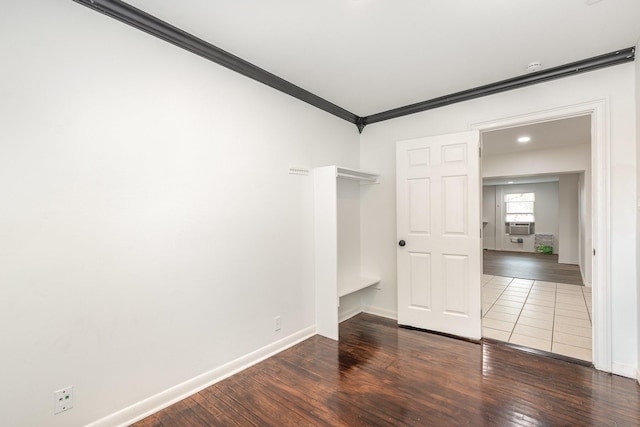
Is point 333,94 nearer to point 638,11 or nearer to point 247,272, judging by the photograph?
point 247,272

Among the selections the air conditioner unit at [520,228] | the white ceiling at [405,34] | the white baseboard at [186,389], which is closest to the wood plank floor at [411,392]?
the white baseboard at [186,389]

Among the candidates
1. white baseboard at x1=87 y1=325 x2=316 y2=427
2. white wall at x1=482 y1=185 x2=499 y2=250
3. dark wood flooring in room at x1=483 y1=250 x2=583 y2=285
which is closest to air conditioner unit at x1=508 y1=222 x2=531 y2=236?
white wall at x1=482 y1=185 x2=499 y2=250

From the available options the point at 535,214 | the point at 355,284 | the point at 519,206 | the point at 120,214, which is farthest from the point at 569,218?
the point at 120,214

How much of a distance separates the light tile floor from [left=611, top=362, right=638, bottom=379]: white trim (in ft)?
0.75

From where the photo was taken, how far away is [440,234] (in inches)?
126

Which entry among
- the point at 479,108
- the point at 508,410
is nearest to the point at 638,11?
the point at 479,108

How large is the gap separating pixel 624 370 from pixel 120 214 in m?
3.88

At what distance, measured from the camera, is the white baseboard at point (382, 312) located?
12.0 ft

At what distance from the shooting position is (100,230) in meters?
1.74

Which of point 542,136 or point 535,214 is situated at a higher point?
point 542,136

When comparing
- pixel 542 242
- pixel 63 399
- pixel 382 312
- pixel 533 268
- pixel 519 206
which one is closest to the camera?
pixel 63 399

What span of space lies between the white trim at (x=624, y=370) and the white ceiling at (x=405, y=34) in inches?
98.5

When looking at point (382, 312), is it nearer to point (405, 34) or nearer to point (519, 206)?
point (405, 34)

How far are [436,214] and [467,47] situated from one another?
1605 millimetres
